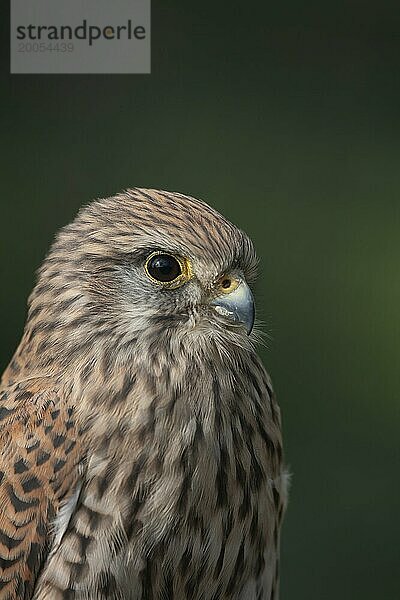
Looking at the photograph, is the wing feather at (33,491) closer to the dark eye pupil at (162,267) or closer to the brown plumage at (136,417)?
the brown plumage at (136,417)

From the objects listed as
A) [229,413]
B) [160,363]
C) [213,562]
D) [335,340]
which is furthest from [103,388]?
[335,340]

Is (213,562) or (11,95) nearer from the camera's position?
(213,562)

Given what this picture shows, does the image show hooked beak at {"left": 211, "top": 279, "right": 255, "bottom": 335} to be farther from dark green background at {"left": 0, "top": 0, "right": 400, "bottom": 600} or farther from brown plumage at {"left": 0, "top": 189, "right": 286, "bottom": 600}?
dark green background at {"left": 0, "top": 0, "right": 400, "bottom": 600}

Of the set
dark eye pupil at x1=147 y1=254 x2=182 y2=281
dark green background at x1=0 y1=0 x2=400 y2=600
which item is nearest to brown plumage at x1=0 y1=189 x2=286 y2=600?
dark eye pupil at x1=147 y1=254 x2=182 y2=281

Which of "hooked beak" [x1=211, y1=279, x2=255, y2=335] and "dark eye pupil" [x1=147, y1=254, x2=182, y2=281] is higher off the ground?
"dark eye pupil" [x1=147, y1=254, x2=182, y2=281]

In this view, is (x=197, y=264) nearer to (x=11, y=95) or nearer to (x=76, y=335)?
(x=76, y=335)

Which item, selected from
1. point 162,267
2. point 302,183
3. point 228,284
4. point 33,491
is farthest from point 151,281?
point 302,183

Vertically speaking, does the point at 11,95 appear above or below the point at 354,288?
above
